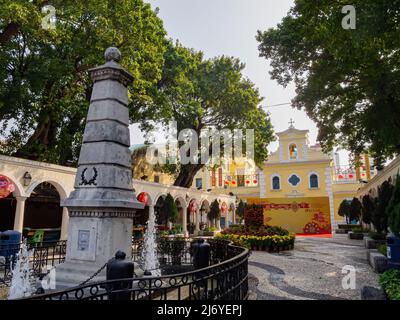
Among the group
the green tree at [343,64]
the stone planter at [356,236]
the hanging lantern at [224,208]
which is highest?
the green tree at [343,64]

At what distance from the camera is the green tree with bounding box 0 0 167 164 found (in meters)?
13.9

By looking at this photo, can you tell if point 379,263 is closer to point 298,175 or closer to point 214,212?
point 214,212

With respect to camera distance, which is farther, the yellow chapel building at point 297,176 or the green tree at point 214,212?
the yellow chapel building at point 297,176

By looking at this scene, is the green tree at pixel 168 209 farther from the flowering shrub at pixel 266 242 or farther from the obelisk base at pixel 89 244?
the obelisk base at pixel 89 244

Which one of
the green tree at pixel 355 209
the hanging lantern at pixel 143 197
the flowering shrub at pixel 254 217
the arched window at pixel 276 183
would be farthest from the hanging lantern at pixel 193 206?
the green tree at pixel 355 209

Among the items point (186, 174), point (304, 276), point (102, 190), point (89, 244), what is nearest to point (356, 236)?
point (186, 174)

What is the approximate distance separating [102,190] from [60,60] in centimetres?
1102

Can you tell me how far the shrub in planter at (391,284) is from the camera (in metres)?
5.71

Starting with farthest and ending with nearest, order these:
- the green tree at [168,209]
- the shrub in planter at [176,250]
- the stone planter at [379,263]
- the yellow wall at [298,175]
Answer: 1. the yellow wall at [298,175]
2. the green tree at [168,209]
3. the shrub in planter at [176,250]
4. the stone planter at [379,263]

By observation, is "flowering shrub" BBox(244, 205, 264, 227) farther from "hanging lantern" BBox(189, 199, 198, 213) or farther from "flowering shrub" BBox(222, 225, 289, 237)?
"hanging lantern" BBox(189, 199, 198, 213)

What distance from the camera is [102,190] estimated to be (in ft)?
22.2

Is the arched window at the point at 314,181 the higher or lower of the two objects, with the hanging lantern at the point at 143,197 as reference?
higher

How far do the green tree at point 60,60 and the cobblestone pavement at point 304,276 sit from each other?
11047 millimetres
